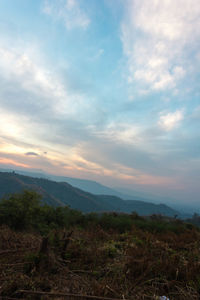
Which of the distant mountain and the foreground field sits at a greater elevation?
the foreground field

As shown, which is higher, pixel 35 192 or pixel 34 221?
pixel 35 192

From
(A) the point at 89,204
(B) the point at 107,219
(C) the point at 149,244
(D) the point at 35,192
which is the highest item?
(D) the point at 35,192

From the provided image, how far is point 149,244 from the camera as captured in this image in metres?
5.28

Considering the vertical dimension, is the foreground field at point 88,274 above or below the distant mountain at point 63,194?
Result: above

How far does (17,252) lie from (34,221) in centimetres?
511

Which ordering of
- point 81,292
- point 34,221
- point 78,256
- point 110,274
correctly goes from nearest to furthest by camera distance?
point 81,292 < point 110,274 < point 78,256 < point 34,221

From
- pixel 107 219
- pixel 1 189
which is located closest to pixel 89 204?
pixel 1 189

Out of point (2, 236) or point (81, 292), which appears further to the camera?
point (2, 236)

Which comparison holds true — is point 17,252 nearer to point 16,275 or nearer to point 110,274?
point 16,275

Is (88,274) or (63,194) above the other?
(88,274)

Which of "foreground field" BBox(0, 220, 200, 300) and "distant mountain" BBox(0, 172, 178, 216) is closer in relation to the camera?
"foreground field" BBox(0, 220, 200, 300)

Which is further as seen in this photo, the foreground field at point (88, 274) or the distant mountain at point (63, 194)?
the distant mountain at point (63, 194)

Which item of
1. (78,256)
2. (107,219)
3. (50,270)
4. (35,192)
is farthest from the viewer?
(107,219)

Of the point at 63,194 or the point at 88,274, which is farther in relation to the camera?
the point at 63,194
